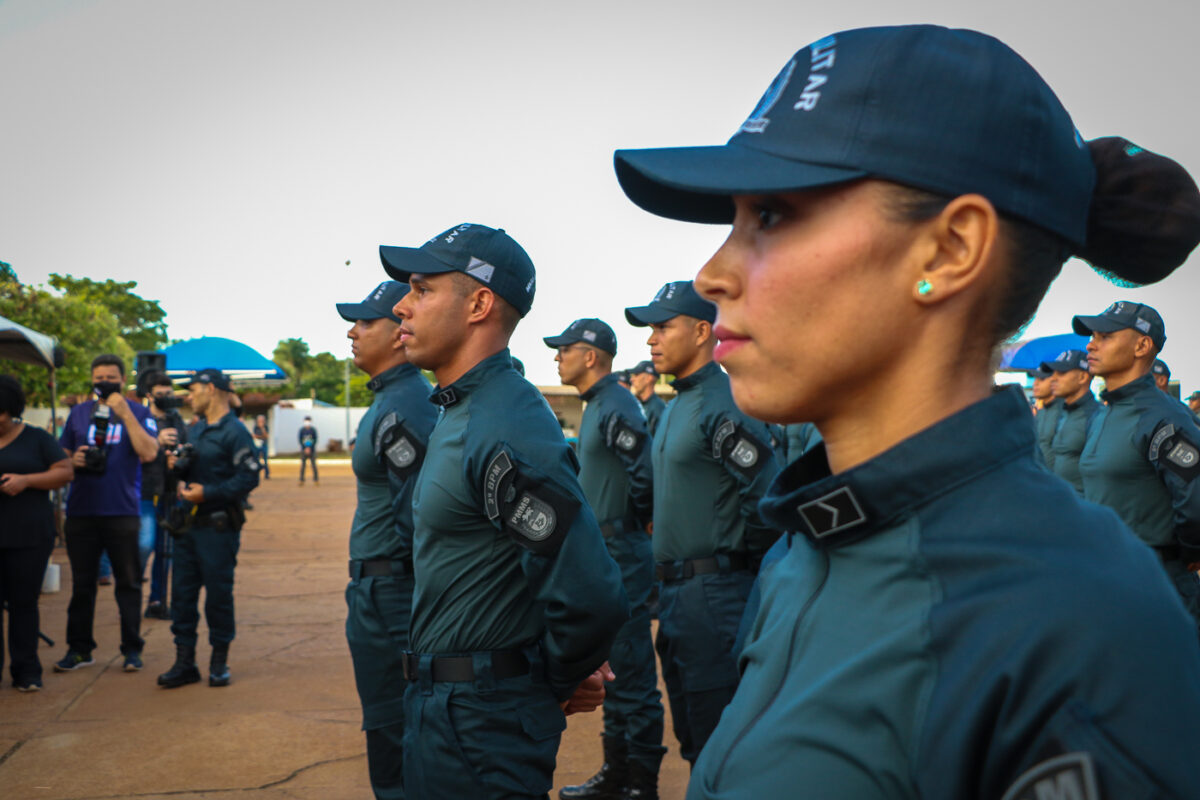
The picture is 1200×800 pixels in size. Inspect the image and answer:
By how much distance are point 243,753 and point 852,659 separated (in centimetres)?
532

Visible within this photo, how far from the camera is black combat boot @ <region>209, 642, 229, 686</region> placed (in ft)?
21.8

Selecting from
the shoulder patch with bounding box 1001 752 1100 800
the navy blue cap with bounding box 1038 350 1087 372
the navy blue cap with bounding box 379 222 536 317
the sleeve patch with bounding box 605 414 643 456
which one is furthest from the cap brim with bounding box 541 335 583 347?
the shoulder patch with bounding box 1001 752 1100 800

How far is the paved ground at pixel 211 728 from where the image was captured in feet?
15.9

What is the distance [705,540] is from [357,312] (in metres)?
2.47

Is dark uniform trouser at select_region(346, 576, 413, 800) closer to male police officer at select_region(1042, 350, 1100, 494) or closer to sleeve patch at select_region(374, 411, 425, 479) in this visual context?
sleeve patch at select_region(374, 411, 425, 479)

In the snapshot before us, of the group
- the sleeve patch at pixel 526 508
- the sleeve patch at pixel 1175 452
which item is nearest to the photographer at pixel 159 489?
the sleeve patch at pixel 526 508

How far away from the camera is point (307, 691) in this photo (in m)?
6.52

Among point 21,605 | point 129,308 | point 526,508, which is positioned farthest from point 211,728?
point 129,308

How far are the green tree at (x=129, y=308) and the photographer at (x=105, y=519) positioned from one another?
31.3 meters

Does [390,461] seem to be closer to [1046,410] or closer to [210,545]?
[210,545]

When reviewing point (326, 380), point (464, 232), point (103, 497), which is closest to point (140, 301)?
→ point (326, 380)

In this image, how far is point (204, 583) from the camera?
6809 mm

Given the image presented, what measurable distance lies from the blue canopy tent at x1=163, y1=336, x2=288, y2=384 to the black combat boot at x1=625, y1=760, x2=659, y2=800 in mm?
11807

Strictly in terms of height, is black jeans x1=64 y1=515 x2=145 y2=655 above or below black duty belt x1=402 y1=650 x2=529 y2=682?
below
